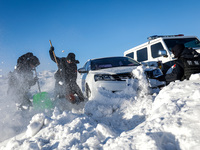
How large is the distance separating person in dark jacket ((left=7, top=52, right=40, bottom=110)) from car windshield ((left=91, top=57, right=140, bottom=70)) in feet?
7.44

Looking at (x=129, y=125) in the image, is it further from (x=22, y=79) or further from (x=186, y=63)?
(x=22, y=79)

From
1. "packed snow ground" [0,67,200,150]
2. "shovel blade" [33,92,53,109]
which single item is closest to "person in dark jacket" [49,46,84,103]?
"shovel blade" [33,92,53,109]

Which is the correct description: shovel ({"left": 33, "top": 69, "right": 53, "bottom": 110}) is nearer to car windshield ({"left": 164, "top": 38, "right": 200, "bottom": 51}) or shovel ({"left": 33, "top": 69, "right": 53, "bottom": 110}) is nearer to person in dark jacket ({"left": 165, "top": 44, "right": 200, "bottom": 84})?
person in dark jacket ({"left": 165, "top": 44, "right": 200, "bottom": 84})

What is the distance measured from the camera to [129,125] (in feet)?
8.95

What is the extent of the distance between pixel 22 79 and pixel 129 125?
446cm

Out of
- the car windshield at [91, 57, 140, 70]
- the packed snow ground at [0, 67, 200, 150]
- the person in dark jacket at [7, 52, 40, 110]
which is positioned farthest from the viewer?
the person in dark jacket at [7, 52, 40, 110]

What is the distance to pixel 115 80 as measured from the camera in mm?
3672

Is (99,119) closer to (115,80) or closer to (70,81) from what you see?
(115,80)

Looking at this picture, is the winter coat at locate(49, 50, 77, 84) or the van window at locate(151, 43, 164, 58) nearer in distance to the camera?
the winter coat at locate(49, 50, 77, 84)

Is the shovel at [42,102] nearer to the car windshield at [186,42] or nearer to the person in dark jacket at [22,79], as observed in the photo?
the person in dark jacket at [22,79]

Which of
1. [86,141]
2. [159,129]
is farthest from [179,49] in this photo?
[86,141]

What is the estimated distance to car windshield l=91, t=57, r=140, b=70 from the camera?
15.8 ft

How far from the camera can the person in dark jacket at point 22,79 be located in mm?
5638

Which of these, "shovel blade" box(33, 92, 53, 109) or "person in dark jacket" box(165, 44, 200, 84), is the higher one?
"person in dark jacket" box(165, 44, 200, 84)
